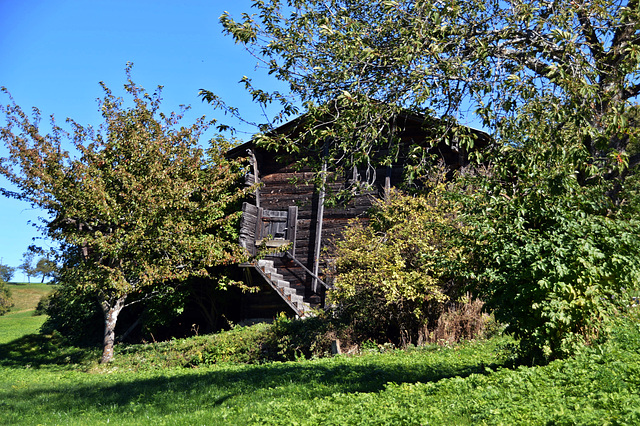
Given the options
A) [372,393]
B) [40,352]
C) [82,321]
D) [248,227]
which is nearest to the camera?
[372,393]

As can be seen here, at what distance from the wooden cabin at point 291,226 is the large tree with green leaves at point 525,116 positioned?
9.01 metres

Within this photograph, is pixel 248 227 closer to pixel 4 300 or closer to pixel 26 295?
pixel 4 300

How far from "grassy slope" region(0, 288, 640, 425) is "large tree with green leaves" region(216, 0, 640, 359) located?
111cm

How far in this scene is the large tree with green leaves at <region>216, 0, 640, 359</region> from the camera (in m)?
8.17

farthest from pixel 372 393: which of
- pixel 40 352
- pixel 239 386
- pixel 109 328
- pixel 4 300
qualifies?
pixel 4 300

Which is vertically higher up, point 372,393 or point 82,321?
point 372,393

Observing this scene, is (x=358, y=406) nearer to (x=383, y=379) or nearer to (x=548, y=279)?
(x=383, y=379)

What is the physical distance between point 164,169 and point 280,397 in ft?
40.8

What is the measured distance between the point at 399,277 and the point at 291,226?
8170 millimetres

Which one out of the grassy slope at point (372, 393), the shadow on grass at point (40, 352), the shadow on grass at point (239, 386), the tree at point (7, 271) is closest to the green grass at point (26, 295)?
the tree at point (7, 271)

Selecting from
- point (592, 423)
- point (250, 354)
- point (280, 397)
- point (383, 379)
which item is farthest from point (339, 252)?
point (592, 423)

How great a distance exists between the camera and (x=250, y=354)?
1564cm

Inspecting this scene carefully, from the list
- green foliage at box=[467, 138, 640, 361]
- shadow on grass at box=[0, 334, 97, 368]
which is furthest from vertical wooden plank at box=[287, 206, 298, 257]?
green foliage at box=[467, 138, 640, 361]

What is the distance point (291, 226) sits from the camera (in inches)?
828
